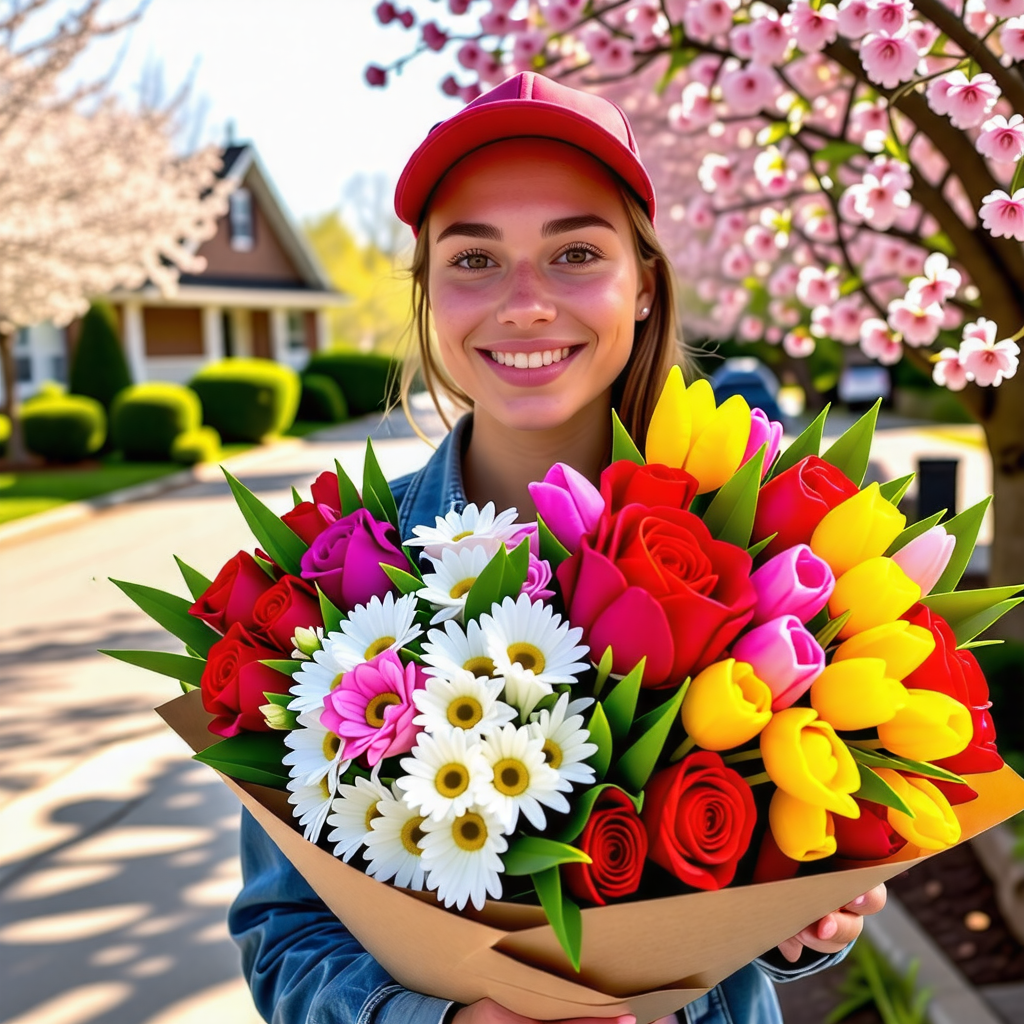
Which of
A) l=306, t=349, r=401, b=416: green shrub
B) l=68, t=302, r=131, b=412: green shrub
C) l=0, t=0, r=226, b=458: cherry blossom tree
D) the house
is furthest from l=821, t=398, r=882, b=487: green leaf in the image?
l=306, t=349, r=401, b=416: green shrub

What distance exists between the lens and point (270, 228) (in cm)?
3291

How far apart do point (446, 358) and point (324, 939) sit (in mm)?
843

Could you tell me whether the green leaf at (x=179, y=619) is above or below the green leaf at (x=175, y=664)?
above

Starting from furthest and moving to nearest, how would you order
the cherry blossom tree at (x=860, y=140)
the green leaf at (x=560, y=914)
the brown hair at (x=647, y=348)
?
the cherry blossom tree at (x=860, y=140)
the brown hair at (x=647, y=348)
the green leaf at (x=560, y=914)

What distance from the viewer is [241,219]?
31328 mm

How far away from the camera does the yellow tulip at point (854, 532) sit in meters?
1.13

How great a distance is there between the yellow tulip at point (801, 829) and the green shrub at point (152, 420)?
18517 millimetres

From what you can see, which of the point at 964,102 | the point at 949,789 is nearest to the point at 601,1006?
the point at 949,789

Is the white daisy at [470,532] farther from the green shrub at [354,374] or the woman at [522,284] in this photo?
the green shrub at [354,374]

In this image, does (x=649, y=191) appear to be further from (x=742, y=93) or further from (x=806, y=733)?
(x=742, y=93)

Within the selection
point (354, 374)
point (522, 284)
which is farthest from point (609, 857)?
point (354, 374)

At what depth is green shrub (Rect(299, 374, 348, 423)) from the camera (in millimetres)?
27734

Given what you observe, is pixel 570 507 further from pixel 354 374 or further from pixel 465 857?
pixel 354 374

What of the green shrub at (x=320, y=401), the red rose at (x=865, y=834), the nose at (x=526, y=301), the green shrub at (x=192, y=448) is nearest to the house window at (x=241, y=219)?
the green shrub at (x=320, y=401)
